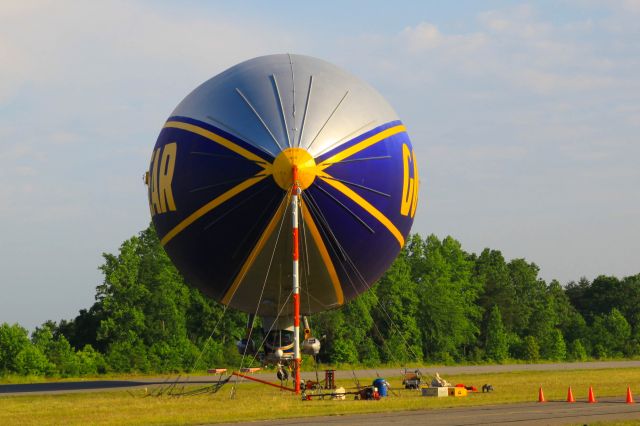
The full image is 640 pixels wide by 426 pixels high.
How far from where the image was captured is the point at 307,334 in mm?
31078

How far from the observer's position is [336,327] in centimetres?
7156

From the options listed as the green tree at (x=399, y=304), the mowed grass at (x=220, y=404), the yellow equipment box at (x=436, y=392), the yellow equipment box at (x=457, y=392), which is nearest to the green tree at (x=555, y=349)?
the green tree at (x=399, y=304)

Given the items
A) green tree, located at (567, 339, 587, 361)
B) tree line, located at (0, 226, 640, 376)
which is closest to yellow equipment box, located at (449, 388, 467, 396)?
tree line, located at (0, 226, 640, 376)

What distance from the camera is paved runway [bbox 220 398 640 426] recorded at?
21.3 m

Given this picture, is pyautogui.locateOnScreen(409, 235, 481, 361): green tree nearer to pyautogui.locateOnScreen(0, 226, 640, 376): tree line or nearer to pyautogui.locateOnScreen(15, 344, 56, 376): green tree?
pyautogui.locateOnScreen(0, 226, 640, 376): tree line

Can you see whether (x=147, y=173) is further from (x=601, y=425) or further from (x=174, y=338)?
(x=174, y=338)

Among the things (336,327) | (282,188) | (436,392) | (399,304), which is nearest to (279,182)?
(282,188)

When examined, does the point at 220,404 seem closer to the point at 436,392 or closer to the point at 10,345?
the point at 436,392

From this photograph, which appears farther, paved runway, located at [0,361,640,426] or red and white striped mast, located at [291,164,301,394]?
red and white striped mast, located at [291,164,301,394]

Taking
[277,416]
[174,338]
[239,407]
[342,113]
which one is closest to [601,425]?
[277,416]

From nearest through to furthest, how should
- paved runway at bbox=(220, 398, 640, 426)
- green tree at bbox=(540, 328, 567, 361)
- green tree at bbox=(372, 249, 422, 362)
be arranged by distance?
paved runway at bbox=(220, 398, 640, 426) < green tree at bbox=(372, 249, 422, 362) < green tree at bbox=(540, 328, 567, 361)

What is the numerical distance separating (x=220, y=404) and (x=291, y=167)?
24.1 ft

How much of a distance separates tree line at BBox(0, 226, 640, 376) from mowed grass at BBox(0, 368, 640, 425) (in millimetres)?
20668

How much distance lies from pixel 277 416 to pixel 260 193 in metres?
6.51
